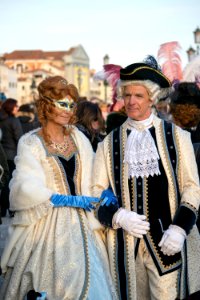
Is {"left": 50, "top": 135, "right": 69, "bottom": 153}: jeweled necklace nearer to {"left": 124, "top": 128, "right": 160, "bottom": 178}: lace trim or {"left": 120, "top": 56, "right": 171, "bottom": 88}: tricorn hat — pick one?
{"left": 124, "top": 128, "right": 160, "bottom": 178}: lace trim

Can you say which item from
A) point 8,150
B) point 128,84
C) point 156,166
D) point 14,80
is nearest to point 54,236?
point 156,166

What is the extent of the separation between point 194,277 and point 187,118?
1524 millimetres

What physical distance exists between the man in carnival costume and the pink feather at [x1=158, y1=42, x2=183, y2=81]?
1.92 meters

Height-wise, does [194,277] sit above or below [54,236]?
below

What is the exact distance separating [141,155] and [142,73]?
1.63 feet

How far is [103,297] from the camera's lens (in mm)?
3637

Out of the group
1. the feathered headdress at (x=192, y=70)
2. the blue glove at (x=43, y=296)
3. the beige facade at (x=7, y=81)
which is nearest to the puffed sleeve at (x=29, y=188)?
the blue glove at (x=43, y=296)

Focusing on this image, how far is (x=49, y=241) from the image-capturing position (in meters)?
3.77

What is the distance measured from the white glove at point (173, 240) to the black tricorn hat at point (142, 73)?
896mm

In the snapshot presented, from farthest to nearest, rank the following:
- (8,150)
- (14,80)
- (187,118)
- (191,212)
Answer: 1. (14,80)
2. (8,150)
3. (187,118)
4. (191,212)

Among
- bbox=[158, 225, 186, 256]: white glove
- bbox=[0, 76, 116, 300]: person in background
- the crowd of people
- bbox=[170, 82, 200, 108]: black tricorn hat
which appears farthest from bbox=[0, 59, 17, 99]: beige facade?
bbox=[158, 225, 186, 256]: white glove

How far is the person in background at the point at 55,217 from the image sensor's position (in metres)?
3.69

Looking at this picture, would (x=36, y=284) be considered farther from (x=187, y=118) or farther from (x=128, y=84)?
(x=187, y=118)

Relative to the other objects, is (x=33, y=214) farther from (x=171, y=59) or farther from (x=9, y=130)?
(x=9, y=130)
